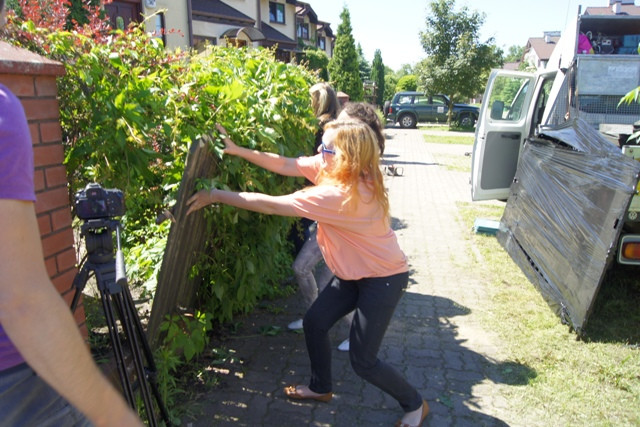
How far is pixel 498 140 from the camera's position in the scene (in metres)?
7.34

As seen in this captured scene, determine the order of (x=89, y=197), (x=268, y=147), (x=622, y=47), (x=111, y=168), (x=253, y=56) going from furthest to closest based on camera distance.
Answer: (x=622, y=47), (x=253, y=56), (x=268, y=147), (x=111, y=168), (x=89, y=197)

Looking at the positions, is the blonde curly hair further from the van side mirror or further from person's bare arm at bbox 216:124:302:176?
the van side mirror

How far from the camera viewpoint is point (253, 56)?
438cm

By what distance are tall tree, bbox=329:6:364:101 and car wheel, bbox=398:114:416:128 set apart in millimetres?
10661

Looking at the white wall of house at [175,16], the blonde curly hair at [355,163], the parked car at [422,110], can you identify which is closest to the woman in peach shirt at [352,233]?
the blonde curly hair at [355,163]

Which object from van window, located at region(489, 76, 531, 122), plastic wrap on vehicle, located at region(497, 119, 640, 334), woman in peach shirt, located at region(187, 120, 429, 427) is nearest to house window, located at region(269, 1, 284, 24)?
van window, located at region(489, 76, 531, 122)

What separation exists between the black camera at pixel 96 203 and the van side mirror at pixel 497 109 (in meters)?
6.73

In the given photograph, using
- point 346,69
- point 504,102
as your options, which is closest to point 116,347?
point 504,102

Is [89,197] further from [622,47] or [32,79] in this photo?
[622,47]

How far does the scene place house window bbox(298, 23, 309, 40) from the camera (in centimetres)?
3866

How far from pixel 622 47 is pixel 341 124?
6046mm

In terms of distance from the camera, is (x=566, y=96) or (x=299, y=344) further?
(x=566, y=96)

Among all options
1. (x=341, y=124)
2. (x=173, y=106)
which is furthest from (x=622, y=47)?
(x=173, y=106)

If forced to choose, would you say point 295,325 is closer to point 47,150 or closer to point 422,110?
point 47,150
